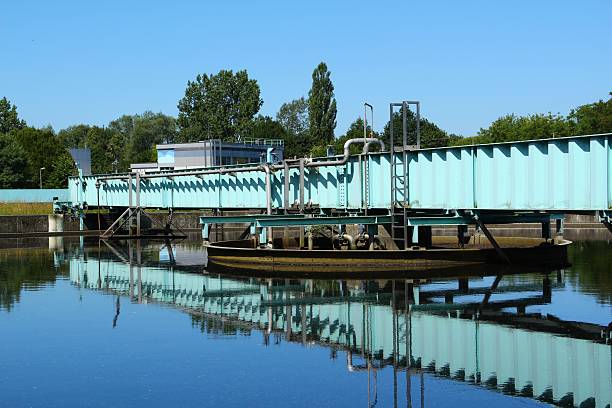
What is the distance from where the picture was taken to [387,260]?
36.1 metres

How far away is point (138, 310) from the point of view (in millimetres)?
27875

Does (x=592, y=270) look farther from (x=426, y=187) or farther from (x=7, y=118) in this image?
(x=7, y=118)

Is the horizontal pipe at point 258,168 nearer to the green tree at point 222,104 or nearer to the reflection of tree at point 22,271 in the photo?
the reflection of tree at point 22,271

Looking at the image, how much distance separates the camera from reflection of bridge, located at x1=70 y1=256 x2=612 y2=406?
57.3 feet

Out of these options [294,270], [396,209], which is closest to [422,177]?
[396,209]

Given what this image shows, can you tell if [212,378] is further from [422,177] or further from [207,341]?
[422,177]

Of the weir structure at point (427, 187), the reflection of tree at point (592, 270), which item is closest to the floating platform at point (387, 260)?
the weir structure at point (427, 187)

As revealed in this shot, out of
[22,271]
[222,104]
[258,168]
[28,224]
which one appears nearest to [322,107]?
[222,104]

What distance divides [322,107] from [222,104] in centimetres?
1974

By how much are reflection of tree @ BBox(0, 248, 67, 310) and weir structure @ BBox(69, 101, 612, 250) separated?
8.69m

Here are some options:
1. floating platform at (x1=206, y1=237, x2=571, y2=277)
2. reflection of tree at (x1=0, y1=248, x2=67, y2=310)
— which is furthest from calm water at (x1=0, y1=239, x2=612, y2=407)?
floating platform at (x1=206, y1=237, x2=571, y2=277)

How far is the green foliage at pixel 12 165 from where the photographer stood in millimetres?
103375

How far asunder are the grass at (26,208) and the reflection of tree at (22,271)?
28.7 meters

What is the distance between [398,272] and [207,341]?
15.2m
